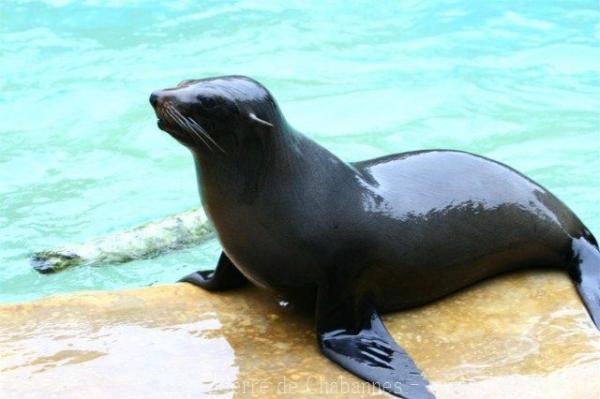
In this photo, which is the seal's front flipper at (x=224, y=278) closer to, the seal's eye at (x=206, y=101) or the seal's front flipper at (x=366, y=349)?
the seal's front flipper at (x=366, y=349)

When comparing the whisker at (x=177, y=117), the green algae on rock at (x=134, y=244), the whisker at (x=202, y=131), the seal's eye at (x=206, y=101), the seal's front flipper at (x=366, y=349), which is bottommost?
the green algae on rock at (x=134, y=244)

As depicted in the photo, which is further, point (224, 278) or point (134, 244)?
point (134, 244)

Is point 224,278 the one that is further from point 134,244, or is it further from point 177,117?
point 134,244

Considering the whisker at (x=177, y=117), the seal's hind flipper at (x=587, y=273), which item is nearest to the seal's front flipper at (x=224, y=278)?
the whisker at (x=177, y=117)

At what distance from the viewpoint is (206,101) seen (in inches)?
136

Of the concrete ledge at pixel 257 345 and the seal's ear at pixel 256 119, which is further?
the seal's ear at pixel 256 119

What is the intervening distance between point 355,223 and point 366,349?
479mm

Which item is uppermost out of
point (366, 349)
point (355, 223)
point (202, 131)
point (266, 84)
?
point (202, 131)

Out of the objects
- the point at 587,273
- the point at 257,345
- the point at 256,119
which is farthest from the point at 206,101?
the point at 587,273

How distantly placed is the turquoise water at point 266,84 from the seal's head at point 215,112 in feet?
7.68

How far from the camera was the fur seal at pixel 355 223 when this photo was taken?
11.6 feet

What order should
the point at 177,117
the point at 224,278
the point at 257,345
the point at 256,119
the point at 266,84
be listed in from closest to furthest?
the point at 177,117 → the point at 256,119 → the point at 257,345 → the point at 224,278 → the point at 266,84

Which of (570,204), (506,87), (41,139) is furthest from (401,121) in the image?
(41,139)

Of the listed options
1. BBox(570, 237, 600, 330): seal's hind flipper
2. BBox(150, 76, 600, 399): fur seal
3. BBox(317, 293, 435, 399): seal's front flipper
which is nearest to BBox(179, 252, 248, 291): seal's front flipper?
BBox(150, 76, 600, 399): fur seal
